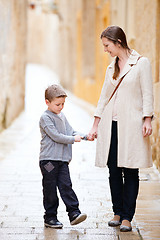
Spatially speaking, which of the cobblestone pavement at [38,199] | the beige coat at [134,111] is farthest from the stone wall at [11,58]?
the beige coat at [134,111]

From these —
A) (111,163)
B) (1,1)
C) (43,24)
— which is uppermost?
(43,24)

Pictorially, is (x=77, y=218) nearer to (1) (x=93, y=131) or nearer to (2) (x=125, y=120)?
(1) (x=93, y=131)

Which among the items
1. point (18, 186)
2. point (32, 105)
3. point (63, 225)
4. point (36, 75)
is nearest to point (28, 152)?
point (18, 186)

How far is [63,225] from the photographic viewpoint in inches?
159

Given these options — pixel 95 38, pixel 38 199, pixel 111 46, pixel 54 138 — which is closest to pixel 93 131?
pixel 54 138

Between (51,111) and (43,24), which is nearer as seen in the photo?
(51,111)

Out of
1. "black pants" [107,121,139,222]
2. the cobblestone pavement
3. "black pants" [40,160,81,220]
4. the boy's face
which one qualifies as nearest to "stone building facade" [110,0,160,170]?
the cobblestone pavement

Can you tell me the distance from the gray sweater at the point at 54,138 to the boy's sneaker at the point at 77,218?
1.40 feet

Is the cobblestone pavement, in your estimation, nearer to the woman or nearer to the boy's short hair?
the woman

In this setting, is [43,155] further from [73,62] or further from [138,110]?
[73,62]

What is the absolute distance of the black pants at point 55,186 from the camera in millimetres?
3863

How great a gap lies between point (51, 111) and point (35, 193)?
1.49m

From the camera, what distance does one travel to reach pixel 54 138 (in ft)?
12.5

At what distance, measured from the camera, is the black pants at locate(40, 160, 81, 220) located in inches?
152
